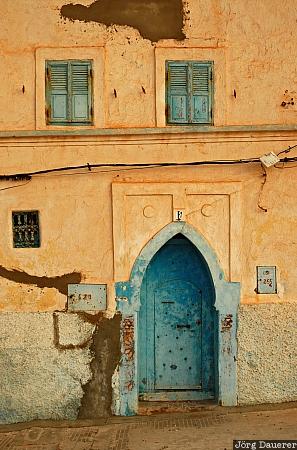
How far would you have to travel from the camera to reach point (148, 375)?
8.88m

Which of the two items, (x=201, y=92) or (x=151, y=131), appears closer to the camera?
(x=151, y=131)

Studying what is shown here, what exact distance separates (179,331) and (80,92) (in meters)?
4.07

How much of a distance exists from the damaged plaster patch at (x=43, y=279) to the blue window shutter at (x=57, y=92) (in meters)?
2.36

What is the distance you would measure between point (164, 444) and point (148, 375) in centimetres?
165

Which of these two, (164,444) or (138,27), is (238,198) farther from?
(164,444)

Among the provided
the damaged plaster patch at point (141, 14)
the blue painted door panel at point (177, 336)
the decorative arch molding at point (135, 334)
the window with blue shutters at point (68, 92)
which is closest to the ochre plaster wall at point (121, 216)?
the decorative arch molding at point (135, 334)

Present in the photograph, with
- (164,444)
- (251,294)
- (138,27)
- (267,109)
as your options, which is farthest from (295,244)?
(138,27)

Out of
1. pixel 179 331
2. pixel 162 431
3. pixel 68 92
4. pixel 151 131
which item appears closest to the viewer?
pixel 162 431

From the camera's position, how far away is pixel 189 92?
27.4 ft

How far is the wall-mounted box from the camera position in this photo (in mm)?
8367

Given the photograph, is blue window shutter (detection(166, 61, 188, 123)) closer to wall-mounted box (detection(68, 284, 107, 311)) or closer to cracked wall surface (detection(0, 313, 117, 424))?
wall-mounted box (detection(68, 284, 107, 311))

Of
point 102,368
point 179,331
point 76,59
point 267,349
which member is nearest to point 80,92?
point 76,59

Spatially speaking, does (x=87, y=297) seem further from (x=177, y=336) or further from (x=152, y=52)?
(x=152, y=52)

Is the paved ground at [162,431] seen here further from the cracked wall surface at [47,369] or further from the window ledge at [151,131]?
the window ledge at [151,131]
